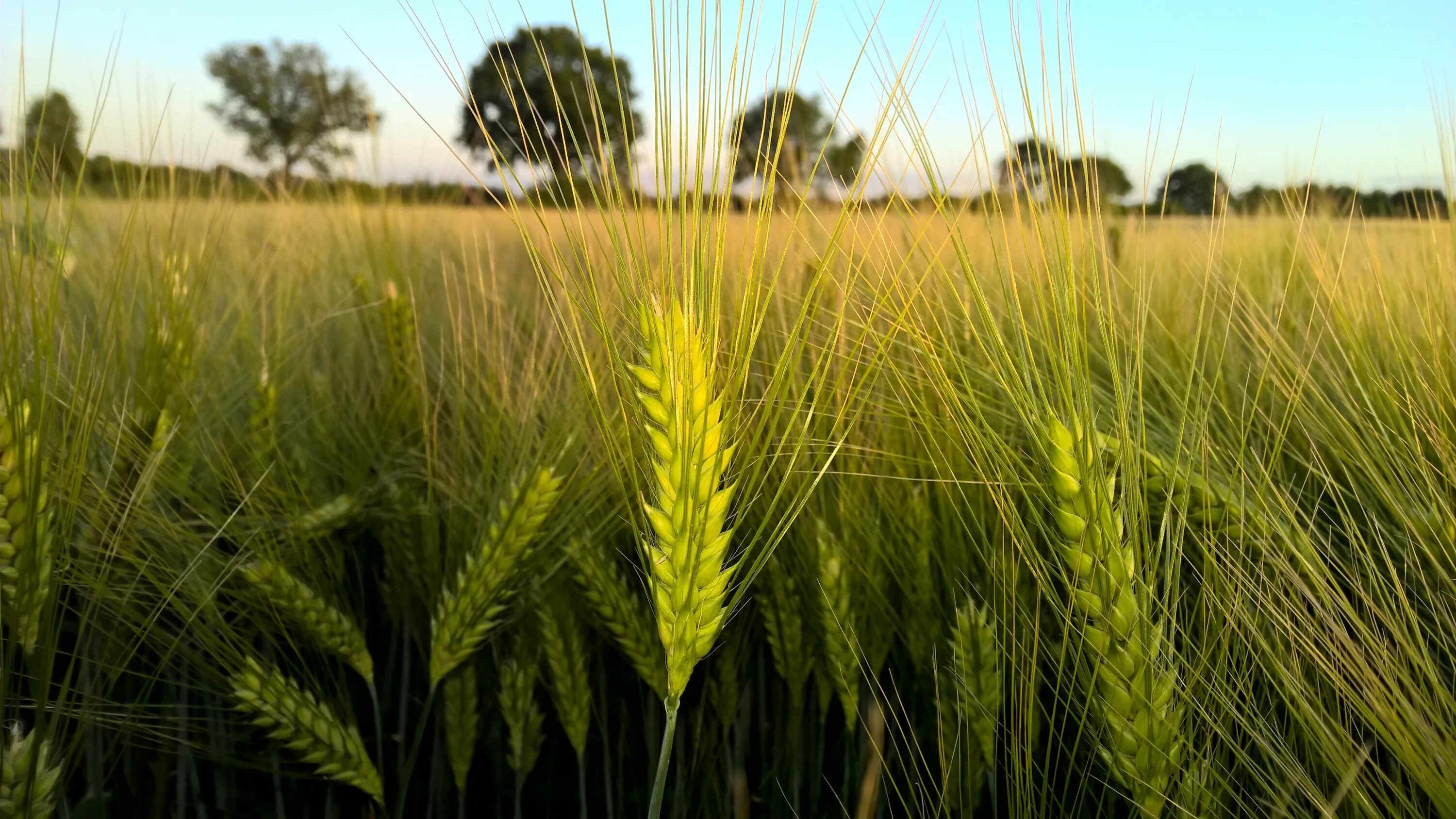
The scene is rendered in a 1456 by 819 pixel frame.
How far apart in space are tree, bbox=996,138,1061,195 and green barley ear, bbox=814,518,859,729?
1.37 ft

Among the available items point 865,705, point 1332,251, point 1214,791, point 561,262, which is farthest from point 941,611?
point 1332,251

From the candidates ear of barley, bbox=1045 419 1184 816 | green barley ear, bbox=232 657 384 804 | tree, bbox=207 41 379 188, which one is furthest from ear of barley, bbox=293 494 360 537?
tree, bbox=207 41 379 188

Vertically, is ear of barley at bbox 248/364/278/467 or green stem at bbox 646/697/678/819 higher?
ear of barley at bbox 248/364/278/467

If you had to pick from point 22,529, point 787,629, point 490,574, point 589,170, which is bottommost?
point 787,629

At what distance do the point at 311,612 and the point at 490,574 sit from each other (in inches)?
9.3

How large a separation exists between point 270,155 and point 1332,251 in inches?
693

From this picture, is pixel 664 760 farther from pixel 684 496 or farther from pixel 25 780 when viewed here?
pixel 25 780

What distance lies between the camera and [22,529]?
0.68 metres

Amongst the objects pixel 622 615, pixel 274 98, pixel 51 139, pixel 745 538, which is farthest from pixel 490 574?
pixel 274 98

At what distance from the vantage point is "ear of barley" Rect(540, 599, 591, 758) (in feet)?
3.14

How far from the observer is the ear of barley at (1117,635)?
59cm

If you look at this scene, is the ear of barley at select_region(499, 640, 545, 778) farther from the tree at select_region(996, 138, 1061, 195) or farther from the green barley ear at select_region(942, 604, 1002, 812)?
the tree at select_region(996, 138, 1061, 195)

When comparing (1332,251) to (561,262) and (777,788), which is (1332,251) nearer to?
(777,788)

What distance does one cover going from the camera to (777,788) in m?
1.06
